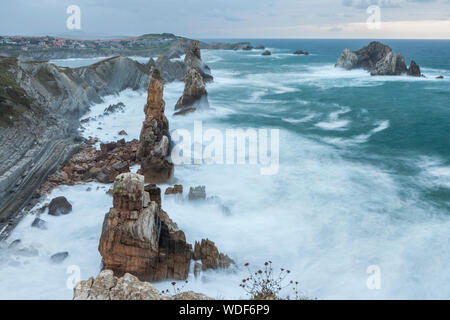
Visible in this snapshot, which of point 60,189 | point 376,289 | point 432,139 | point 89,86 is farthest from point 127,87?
point 376,289

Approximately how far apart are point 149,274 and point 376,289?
29.8ft

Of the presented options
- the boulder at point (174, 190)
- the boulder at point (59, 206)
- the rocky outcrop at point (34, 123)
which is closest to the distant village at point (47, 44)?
the rocky outcrop at point (34, 123)

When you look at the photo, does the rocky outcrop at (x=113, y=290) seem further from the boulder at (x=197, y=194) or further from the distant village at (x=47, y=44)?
the distant village at (x=47, y=44)

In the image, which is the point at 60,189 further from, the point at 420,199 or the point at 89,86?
the point at 89,86

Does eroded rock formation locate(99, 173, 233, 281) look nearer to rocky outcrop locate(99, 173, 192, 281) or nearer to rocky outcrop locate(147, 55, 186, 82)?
rocky outcrop locate(99, 173, 192, 281)

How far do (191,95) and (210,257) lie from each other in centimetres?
2912

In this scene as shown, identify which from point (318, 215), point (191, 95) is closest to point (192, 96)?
point (191, 95)

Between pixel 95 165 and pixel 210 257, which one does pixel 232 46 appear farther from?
pixel 210 257

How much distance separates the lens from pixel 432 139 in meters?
31.3

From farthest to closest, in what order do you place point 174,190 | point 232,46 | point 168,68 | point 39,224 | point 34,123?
point 232,46
point 168,68
point 34,123
point 174,190
point 39,224

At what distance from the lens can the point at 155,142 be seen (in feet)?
76.3

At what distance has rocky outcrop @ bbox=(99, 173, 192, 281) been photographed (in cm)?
1202

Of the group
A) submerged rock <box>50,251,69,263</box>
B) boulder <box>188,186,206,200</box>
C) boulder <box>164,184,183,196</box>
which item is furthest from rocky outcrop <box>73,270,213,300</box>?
boulder <box>164,184,183,196</box>

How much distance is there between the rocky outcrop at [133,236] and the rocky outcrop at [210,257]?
50.8 inches
